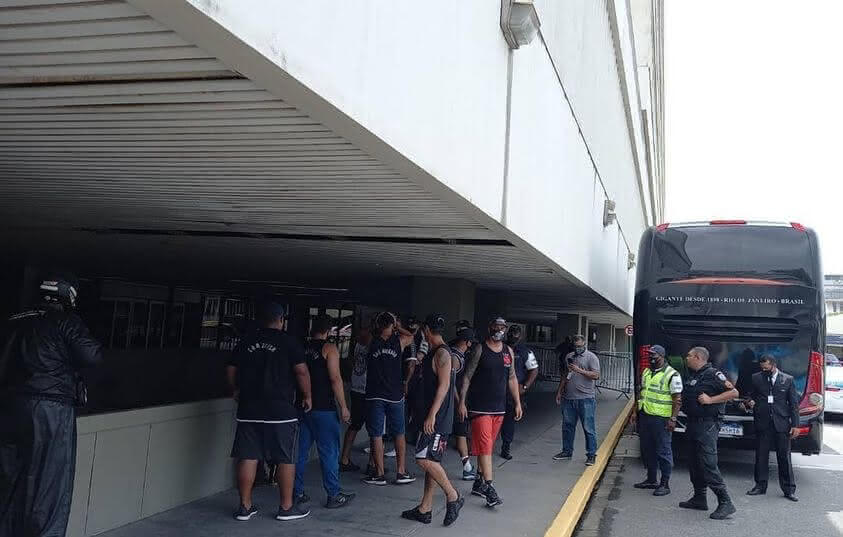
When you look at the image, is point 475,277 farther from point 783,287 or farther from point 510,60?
point 510,60

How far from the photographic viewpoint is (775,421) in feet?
27.9

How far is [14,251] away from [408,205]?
9.12 metres

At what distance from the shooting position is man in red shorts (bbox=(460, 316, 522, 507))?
22.5ft

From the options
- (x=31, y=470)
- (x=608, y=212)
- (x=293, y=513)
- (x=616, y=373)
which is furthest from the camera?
(x=616, y=373)

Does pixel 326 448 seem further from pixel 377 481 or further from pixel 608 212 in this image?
pixel 608 212

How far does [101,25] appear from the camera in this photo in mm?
2529

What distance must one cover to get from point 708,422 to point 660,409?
1060 millimetres

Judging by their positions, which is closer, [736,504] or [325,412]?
[325,412]

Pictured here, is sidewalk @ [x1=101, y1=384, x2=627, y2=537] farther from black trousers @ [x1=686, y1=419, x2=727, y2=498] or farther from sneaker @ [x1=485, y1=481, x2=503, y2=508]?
black trousers @ [x1=686, y1=419, x2=727, y2=498]

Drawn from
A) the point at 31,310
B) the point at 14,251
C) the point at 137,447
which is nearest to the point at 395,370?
the point at 137,447

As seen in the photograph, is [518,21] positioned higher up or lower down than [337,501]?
higher up

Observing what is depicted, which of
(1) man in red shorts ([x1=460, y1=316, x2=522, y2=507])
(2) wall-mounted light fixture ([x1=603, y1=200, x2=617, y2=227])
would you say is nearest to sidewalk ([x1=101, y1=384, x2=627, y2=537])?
(1) man in red shorts ([x1=460, y1=316, x2=522, y2=507])

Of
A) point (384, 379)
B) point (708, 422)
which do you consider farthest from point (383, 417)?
point (708, 422)

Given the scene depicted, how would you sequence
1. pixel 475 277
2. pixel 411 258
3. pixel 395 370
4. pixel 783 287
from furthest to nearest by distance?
1. pixel 475 277
2. pixel 783 287
3. pixel 411 258
4. pixel 395 370
